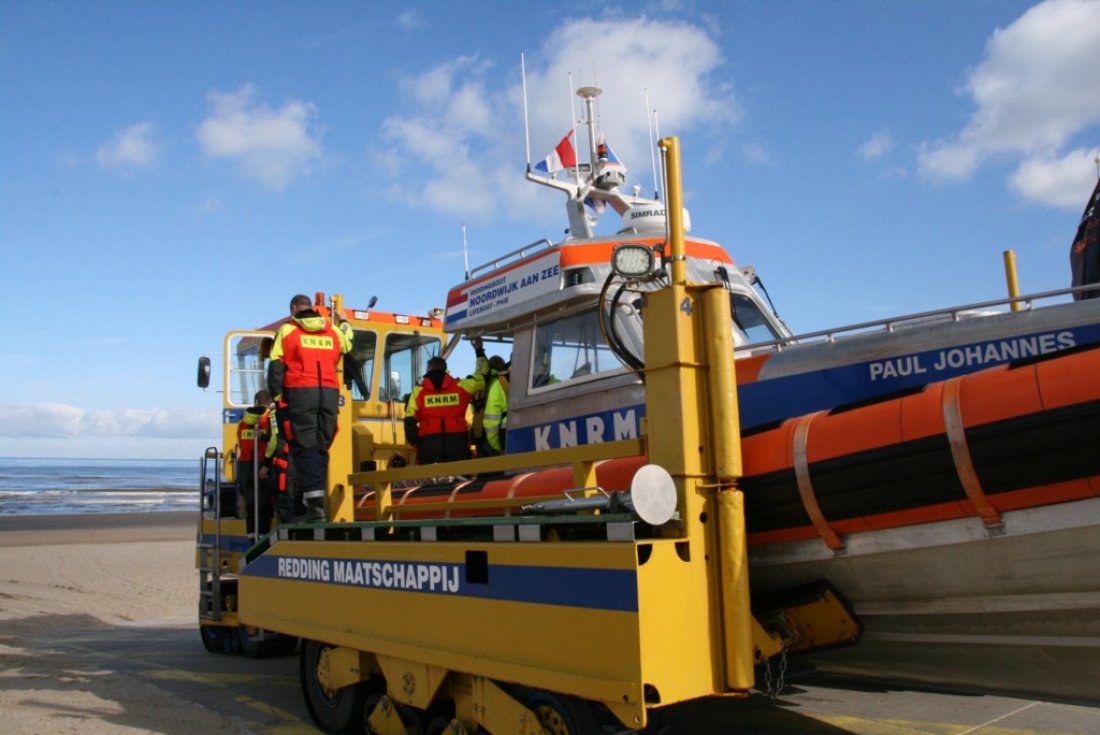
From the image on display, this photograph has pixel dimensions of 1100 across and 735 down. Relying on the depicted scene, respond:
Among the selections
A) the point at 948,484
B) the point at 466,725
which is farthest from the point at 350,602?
the point at 948,484

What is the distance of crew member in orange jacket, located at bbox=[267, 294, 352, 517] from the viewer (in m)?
5.68

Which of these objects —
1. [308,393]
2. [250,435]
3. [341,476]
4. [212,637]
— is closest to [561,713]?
[341,476]

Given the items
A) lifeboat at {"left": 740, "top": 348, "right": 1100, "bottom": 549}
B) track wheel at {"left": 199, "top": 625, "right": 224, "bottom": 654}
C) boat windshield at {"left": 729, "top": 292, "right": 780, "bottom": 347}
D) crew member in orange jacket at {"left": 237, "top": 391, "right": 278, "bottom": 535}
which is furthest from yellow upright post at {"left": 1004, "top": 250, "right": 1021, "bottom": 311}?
track wheel at {"left": 199, "top": 625, "right": 224, "bottom": 654}

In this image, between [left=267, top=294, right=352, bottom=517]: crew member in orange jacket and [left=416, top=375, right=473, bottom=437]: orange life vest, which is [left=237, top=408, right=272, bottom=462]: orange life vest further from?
[left=267, top=294, right=352, bottom=517]: crew member in orange jacket

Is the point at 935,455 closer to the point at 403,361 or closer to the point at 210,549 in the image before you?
the point at 210,549

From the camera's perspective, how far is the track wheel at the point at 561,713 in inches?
144

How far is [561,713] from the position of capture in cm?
376

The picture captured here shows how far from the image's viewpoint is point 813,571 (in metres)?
3.79

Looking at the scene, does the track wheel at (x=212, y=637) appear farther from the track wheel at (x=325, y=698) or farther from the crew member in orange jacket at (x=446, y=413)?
the track wheel at (x=325, y=698)

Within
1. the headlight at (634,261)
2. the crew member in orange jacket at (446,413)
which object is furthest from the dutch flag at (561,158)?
the headlight at (634,261)

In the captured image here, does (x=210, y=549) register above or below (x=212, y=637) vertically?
above

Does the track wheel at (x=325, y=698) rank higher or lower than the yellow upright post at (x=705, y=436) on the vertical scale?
lower

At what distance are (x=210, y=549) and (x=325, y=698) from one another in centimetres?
311

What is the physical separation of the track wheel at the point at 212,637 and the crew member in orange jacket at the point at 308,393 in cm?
360
